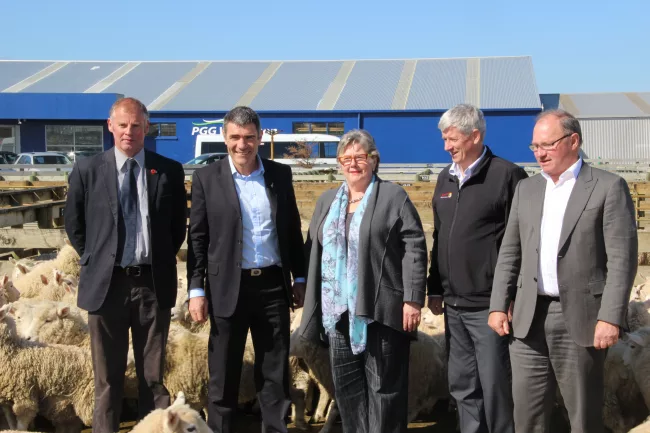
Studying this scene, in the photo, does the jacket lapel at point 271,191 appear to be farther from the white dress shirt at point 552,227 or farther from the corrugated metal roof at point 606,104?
the corrugated metal roof at point 606,104

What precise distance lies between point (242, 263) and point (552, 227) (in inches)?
67.1

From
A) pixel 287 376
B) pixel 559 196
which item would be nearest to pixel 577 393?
pixel 559 196

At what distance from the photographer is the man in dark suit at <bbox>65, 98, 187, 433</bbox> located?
432 centimetres

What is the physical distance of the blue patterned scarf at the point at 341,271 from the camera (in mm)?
4113

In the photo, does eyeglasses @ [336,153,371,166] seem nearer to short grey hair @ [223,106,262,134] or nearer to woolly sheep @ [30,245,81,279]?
short grey hair @ [223,106,262,134]

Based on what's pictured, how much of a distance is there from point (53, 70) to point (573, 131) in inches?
1785

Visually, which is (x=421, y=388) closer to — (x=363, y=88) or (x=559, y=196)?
(x=559, y=196)

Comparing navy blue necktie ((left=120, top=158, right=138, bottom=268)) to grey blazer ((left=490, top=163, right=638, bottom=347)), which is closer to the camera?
grey blazer ((left=490, top=163, right=638, bottom=347))

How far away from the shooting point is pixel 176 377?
18.7 ft

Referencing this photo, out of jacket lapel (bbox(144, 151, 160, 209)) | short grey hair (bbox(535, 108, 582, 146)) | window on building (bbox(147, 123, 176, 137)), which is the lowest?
jacket lapel (bbox(144, 151, 160, 209))

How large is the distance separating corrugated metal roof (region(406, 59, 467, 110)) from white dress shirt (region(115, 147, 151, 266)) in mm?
32035

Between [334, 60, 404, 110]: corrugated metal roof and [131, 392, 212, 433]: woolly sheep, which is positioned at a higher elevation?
[334, 60, 404, 110]: corrugated metal roof

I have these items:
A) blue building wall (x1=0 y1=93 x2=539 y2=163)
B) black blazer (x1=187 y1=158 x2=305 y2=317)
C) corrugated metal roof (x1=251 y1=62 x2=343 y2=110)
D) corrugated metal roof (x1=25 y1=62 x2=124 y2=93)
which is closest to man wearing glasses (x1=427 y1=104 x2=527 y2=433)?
black blazer (x1=187 y1=158 x2=305 y2=317)

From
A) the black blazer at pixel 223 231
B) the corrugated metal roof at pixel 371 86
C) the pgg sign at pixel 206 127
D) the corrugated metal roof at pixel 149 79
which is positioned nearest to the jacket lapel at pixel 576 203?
the black blazer at pixel 223 231
